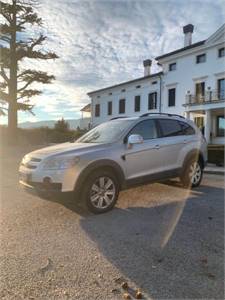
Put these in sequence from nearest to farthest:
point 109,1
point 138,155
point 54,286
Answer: point 54,286, point 138,155, point 109,1

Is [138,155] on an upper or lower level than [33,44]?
lower

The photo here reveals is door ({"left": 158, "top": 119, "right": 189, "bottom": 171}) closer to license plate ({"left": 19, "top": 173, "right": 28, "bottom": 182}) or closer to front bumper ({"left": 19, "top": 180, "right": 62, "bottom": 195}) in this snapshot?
front bumper ({"left": 19, "top": 180, "right": 62, "bottom": 195})

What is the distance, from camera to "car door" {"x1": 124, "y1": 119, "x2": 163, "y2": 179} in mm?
5965

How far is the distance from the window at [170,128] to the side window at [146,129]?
0.24 meters

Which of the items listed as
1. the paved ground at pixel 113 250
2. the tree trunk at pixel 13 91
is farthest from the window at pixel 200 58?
the paved ground at pixel 113 250

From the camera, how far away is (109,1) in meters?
8.37

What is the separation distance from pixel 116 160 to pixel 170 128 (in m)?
1.91

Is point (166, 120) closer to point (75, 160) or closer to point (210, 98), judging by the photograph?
point (75, 160)

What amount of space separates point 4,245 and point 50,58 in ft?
72.9

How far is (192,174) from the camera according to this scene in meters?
7.39

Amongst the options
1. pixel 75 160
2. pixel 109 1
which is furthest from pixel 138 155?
pixel 109 1

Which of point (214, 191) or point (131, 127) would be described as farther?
point (214, 191)

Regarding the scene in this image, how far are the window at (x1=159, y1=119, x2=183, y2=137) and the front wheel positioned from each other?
0.80 metres

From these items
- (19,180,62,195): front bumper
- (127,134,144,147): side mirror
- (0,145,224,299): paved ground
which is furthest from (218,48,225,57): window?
(19,180,62,195): front bumper
